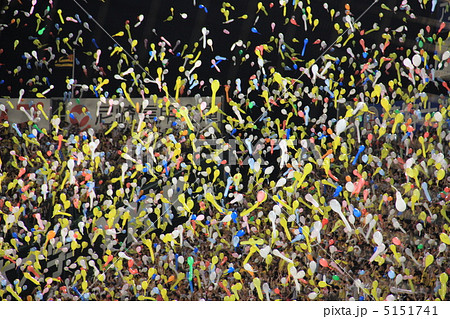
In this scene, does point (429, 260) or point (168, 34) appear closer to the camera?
point (429, 260)

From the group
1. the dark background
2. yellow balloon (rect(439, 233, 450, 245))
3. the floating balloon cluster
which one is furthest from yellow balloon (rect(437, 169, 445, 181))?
the dark background

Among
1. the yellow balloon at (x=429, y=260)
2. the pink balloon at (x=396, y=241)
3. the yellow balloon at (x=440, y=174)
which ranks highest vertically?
the yellow balloon at (x=440, y=174)

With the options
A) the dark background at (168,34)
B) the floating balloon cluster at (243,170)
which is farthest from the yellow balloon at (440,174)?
the dark background at (168,34)

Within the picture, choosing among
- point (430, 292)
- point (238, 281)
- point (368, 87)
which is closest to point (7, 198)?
point (238, 281)

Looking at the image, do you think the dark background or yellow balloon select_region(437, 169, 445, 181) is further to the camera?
the dark background

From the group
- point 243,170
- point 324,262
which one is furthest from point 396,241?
point 243,170

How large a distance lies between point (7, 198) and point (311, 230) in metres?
1.26

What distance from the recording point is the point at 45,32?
1836 millimetres

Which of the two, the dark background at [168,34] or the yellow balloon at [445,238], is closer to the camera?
the yellow balloon at [445,238]

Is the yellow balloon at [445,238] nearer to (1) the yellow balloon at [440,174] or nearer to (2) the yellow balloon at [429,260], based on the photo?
(2) the yellow balloon at [429,260]

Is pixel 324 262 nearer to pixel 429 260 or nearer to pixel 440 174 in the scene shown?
pixel 429 260

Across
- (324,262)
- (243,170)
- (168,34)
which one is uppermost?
(168,34)

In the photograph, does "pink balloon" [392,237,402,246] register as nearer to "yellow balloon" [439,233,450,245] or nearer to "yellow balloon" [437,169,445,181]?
"yellow balloon" [439,233,450,245]

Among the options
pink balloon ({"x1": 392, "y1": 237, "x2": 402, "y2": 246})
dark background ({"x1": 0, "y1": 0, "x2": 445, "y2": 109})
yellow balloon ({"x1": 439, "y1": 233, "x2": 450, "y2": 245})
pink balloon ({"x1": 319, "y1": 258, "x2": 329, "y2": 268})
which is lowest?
pink balloon ({"x1": 319, "y1": 258, "x2": 329, "y2": 268})
